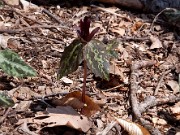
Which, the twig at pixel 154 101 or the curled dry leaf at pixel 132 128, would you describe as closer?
the curled dry leaf at pixel 132 128

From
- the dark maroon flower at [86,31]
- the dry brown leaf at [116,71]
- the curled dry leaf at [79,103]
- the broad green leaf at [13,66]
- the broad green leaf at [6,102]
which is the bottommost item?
the curled dry leaf at [79,103]

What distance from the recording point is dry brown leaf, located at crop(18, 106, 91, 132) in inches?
73.4

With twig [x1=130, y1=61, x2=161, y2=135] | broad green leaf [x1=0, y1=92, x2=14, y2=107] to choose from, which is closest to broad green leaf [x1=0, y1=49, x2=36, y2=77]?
broad green leaf [x1=0, y1=92, x2=14, y2=107]

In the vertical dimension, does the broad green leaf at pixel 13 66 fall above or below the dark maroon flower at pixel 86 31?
below

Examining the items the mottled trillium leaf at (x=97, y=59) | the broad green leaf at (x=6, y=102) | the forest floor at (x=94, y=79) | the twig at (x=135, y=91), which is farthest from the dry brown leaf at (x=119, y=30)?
the broad green leaf at (x=6, y=102)

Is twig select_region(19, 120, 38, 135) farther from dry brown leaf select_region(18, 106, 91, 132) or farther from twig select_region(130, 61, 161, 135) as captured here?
twig select_region(130, 61, 161, 135)

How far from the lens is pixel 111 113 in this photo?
2051 millimetres

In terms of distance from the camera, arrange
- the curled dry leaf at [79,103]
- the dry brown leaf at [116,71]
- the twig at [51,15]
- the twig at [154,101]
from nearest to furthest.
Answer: the curled dry leaf at [79,103] < the twig at [154,101] < the dry brown leaf at [116,71] < the twig at [51,15]

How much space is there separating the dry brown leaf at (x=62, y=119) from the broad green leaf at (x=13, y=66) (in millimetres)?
235

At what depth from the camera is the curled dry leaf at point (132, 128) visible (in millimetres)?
1925

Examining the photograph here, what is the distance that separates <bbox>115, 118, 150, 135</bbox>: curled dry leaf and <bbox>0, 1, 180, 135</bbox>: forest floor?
11mm

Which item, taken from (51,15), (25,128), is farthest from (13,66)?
(51,15)

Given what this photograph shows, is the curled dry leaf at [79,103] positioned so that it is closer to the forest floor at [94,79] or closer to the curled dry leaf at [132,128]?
the forest floor at [94,79]

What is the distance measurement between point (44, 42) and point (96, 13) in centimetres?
57
